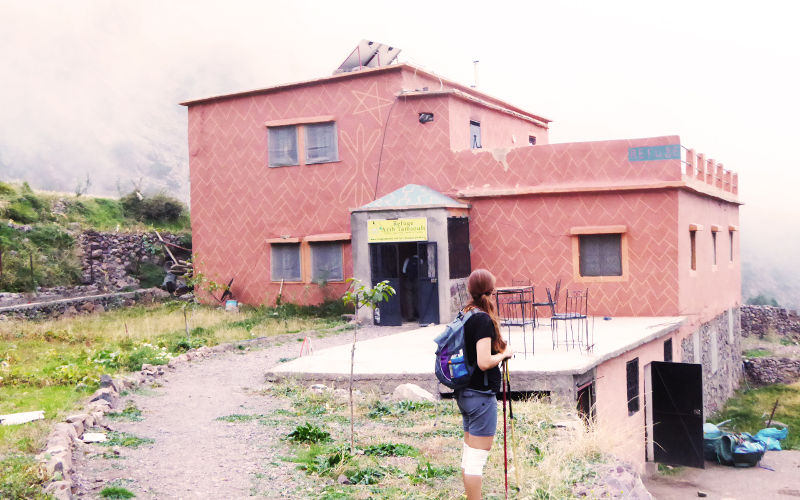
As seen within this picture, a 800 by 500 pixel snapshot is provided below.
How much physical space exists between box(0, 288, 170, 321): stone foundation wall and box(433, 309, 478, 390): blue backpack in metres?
15.5

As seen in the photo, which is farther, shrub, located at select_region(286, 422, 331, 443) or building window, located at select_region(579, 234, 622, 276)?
building window, located at select_region(579, 234, 622, 276)

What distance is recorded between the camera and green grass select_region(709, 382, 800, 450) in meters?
19.2

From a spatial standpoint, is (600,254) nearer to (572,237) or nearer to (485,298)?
(572,237)

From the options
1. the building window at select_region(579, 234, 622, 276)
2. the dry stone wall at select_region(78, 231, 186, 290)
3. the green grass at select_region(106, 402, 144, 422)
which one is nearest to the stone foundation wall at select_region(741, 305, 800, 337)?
the building window at select_region(579, 234, 622, 276)

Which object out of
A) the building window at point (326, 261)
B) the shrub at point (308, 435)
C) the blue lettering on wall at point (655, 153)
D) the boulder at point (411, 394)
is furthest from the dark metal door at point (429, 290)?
the shrub at point (308, 435)

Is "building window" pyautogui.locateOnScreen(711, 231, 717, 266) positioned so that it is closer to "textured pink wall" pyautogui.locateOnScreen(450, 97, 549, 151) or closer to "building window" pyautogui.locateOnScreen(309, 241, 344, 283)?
"textured pink wall" pyautogui.locateOnScreen(450, 97, 549, 151)

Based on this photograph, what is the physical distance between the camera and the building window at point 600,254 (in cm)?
1750

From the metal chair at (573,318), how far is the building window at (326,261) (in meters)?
6.45

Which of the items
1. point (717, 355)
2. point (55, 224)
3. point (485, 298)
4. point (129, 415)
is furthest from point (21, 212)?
point (485, 298)

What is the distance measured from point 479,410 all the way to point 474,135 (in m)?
15.8

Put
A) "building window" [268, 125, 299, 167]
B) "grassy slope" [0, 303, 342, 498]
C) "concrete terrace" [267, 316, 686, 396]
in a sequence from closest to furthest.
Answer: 1. "grassy slope" [0, 303, 342, 498]
2. "concrete terrace" [267, 316, 686, 396]
3. "building window" [268, 125, 299, 167]

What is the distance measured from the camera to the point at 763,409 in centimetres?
2106

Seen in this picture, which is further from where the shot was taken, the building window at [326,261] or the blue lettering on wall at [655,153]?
the building window at [326,261]

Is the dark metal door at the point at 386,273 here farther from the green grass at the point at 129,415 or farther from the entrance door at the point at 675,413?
the green grass at the point at 129,415
